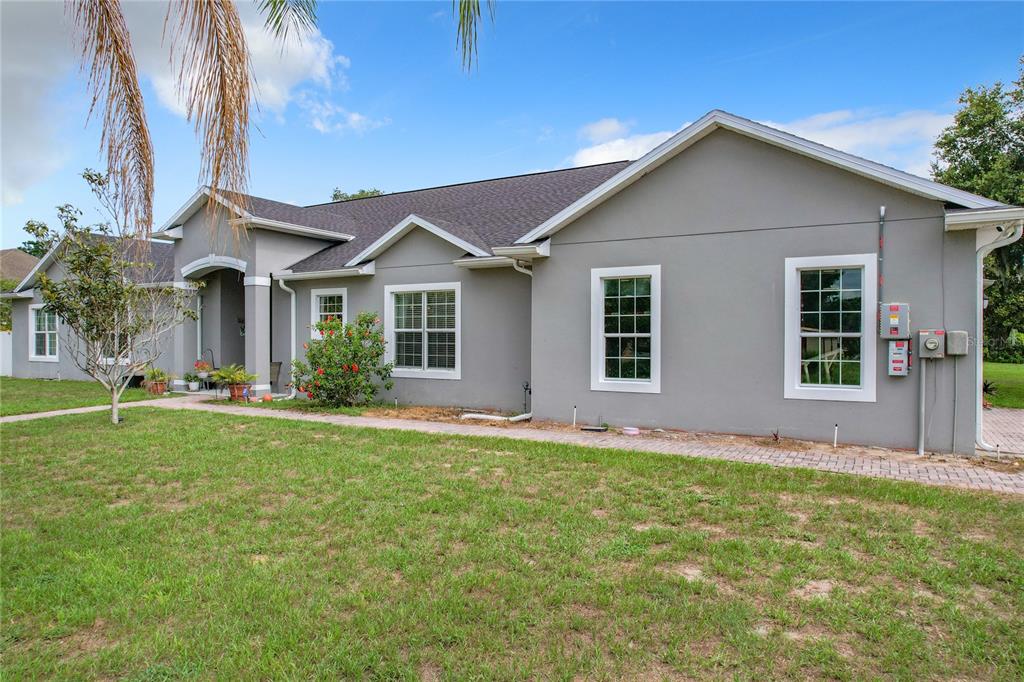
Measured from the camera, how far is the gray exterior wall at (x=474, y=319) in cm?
1195

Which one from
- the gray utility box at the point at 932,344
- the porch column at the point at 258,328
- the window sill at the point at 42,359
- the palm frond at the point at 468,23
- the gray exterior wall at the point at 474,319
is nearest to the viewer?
the palm frond at the point at 468,23

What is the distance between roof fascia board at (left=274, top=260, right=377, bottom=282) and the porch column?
0.55m

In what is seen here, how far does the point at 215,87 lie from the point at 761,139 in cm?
831

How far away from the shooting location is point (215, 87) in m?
2.55

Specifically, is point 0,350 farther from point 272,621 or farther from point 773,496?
point 773,496

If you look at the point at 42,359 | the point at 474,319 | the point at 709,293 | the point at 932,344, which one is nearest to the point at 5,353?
the point at 42,359

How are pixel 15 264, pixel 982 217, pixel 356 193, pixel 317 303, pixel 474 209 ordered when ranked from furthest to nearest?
pixel 15 264 → pixel 356 193 → pixel 474 209 → pixel 317 303 → pixel 982 217

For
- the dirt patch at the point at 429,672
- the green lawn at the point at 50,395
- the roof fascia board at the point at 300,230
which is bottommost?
the dirt patch at the point at 429,672

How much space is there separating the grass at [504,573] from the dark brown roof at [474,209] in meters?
7.12

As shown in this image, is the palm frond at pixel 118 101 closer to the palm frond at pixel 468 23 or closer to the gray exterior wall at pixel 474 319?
the palm frond at pixel 468 23

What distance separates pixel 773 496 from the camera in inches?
236

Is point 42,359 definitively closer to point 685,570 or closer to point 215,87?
point 215,87

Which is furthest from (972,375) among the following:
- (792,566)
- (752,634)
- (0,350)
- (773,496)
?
(0,350)

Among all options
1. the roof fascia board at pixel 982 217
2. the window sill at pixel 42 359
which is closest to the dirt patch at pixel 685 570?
the roof fascia board at pixel 982 217
